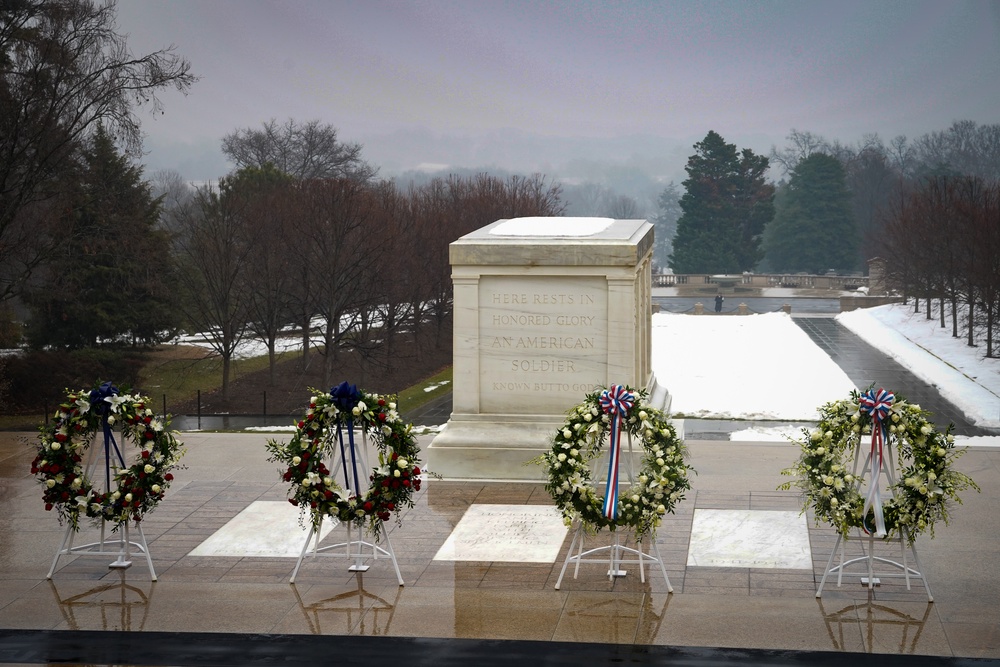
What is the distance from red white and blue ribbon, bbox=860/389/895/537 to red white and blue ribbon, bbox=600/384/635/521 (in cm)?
161

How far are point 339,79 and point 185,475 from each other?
5762 inches

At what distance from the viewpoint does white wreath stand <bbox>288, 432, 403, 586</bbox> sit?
8641 millimetres

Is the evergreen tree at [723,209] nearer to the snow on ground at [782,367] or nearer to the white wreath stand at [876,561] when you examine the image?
the snow on ground at [782,367]

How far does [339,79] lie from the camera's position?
15362cm

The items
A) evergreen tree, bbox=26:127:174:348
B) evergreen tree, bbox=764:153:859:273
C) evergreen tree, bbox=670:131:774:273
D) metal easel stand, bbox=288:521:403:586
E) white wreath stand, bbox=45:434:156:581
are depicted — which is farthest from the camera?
evergreen tree, bbox=764:153:859:273

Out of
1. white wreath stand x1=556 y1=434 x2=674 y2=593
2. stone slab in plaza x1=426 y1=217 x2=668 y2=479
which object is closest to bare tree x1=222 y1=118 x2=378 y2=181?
stone slab in plaza x1=426 y1=217 x2=668 y2=479

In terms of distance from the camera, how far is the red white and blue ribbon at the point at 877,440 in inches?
308

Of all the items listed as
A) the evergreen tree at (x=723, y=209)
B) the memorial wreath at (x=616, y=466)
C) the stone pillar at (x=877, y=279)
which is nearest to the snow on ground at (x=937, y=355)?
the memorial wreath at (x=616, y=466)

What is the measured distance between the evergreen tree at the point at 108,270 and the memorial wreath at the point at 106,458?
2619 cm

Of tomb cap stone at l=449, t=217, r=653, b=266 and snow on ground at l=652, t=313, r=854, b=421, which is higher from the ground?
tomb cap stone at l=449, t=217, r=653, b=266

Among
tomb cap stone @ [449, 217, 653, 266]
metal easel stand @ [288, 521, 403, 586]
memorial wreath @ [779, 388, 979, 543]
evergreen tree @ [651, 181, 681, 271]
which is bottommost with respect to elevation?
metal easel stand @ [288, 521, 403, 586]

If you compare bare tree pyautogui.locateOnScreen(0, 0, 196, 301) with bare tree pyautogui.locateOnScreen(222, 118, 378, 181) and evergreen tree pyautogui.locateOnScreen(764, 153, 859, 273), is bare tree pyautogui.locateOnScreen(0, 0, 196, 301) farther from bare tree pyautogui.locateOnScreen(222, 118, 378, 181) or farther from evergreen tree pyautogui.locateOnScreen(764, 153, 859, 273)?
evergreen tree pyautogui.locateOnScreen(764, 153, 859, 273)

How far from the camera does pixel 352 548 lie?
9.67 m

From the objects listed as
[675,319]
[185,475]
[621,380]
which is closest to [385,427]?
[621,380]
